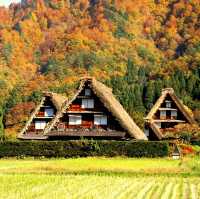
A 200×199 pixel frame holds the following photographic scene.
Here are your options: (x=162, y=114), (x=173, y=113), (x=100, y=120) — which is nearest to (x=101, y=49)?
(x=162, y=114)

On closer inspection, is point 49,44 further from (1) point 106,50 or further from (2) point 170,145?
(2) point 170,145

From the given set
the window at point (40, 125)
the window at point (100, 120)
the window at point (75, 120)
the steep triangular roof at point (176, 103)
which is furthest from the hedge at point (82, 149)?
the steep triangular roof at point (176, 103)

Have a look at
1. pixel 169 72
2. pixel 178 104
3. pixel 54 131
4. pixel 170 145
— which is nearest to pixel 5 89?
pixel 169 72

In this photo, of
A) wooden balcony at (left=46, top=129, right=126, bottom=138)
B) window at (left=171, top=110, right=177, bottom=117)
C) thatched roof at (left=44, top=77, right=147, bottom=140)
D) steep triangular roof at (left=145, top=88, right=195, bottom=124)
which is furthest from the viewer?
window at (left=171, top=110, right=177, bottom=117)

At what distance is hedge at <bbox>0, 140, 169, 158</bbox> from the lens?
49.2 meters

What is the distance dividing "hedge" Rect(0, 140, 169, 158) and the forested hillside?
4638 cm

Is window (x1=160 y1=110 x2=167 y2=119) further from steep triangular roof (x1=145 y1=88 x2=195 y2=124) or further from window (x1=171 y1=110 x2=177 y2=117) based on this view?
window (x1=171 y1=110 x2=177 y2=117)

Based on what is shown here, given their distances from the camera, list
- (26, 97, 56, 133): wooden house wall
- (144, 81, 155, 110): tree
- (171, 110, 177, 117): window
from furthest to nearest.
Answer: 1. (144, 81, 155, 110): tree
2. (171, 110, 177, 117): window
3. (26, 97, 56, 133): wooden house wall

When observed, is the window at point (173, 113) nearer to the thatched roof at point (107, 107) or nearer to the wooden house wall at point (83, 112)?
the thatched roof at point (107, 107)

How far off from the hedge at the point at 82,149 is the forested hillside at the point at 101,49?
46375 mm

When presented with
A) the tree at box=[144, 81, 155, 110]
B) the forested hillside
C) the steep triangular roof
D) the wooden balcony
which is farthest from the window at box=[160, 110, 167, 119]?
the tree at box=[144, 81, 155, 110]

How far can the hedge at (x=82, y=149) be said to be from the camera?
49250 mm

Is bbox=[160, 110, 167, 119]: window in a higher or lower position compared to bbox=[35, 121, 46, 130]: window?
higher

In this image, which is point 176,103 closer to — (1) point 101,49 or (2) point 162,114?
(2) point 162,114
